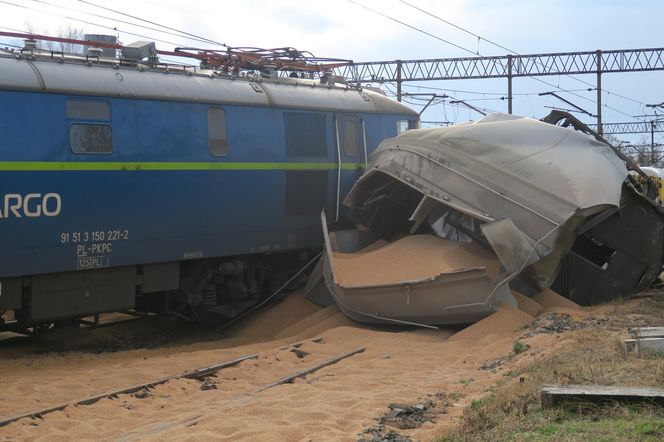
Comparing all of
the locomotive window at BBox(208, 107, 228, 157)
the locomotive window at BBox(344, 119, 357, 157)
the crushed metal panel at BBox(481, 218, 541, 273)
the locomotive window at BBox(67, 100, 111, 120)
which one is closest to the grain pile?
the crushed metal panel at BBox(481, 218, 541, 273)

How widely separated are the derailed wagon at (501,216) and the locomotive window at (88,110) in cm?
388

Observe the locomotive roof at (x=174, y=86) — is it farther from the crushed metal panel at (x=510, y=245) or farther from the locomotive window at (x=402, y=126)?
the crushed metal panel at (x=510, y=245)

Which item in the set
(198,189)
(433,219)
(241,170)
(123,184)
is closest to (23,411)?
(123,184)

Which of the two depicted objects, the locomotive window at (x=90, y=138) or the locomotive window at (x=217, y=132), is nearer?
the locomotive window at (x=90, y=138)

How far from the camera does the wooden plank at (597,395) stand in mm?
6496

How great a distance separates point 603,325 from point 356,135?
647 cm

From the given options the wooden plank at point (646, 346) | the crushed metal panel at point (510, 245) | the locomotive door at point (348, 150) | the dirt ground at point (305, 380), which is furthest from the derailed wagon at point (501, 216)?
the wooden plank at point (646, 346)

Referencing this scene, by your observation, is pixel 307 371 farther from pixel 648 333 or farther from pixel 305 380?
pixel 648 333

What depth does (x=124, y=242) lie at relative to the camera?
39.2 ft

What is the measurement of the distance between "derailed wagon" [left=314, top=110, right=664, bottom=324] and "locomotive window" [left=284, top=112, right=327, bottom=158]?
0.99 meters

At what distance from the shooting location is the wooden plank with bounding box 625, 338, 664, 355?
8297mm

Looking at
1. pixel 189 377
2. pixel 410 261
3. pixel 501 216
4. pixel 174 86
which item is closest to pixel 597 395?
pixel 189 377

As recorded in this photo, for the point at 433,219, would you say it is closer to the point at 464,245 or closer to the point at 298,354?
the point at 464,245

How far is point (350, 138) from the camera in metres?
15.9
